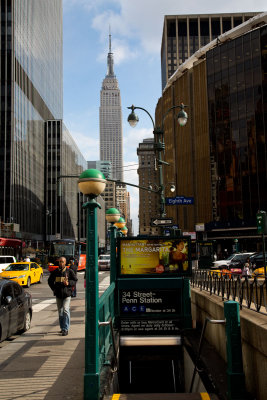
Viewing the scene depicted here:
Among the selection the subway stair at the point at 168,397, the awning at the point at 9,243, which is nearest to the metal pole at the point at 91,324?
the subway stair at the point at 168,397

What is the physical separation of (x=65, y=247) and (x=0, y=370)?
33.7 meters

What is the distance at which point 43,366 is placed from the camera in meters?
7.41

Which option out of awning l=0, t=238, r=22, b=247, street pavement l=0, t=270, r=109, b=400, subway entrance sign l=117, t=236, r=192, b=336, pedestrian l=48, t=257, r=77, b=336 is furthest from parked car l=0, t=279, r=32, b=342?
awning l=0, t=238, r=22, b=247

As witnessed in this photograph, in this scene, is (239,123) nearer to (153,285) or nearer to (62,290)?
(153,285)

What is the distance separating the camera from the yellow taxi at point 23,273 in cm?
2327

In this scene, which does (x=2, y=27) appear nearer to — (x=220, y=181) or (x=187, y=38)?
(x=220, y=181)

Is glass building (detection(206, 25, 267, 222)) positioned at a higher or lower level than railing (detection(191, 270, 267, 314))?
higher

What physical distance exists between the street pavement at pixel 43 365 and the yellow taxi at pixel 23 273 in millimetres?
12287

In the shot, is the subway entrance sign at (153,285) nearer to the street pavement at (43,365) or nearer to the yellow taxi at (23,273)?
the street pavement at (43,365)

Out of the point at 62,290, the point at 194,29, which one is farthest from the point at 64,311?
the point at 194,29

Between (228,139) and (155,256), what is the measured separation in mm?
49950

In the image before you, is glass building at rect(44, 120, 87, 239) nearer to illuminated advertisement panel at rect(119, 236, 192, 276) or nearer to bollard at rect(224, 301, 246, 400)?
illuminated advertisement panel at rect(119, 236, 192, 276)

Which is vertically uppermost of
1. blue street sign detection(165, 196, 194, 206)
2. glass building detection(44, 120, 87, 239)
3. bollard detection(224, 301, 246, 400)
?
glass building detection(44, 120, 87, 239)

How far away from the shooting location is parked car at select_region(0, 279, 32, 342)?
926cm
